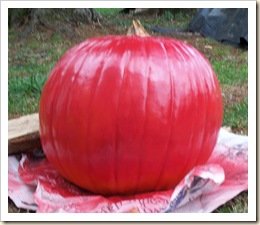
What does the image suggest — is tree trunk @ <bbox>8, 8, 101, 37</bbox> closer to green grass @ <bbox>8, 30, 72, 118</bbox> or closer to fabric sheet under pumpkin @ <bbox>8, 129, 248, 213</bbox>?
green grass @ <bbox>8, 30, 72, 118</bbox>

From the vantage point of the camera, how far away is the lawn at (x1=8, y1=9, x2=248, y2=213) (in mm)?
3029

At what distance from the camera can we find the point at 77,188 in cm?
198

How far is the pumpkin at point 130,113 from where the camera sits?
1701 mm

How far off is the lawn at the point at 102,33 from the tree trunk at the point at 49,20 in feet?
0.24

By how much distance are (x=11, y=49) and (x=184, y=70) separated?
3405 mm

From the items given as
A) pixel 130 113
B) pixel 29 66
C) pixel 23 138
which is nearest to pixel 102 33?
pixel 29 66

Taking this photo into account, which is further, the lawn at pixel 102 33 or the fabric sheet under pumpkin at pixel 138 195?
the lawn at pixel 102 33

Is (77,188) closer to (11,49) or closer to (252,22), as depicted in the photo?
(252,22)

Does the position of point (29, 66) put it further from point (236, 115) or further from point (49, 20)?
point (236, 115)

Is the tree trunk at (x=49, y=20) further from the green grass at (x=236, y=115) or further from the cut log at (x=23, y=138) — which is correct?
the cut log at (x=23, y=138)

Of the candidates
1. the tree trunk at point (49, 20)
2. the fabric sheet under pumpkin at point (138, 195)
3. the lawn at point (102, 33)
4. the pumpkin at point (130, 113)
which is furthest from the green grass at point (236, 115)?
the tree trunk at point (49, 20)

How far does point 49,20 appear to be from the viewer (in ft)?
17.5

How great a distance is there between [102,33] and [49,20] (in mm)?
571

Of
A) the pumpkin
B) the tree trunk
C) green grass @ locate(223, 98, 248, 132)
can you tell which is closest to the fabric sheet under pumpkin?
the pumpkin
